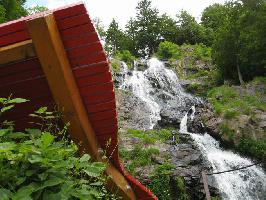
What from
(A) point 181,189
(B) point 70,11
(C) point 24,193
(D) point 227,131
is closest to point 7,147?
(C) point 24,193

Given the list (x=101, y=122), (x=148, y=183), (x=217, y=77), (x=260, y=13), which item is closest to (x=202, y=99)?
(x=217, y=77)

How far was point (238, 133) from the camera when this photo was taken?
65.9 ft

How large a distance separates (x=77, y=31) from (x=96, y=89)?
0.50 m

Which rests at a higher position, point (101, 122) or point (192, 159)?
point (101, 122)

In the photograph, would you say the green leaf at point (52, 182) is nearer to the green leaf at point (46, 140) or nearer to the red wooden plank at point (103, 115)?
the green leaf at point (46, 140)

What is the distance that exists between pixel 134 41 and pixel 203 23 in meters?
9.06

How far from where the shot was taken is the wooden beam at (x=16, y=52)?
102 inches

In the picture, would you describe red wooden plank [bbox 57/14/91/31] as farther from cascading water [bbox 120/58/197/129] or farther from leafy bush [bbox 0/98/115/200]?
cascading water [bbox 120/58/197/129]

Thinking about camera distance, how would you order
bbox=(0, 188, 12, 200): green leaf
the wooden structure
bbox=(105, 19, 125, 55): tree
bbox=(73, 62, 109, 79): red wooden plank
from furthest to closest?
bbox=(105, 19, 125, 55): tree < bbox=(73, 62, 109, 79): red wooden plank < the wooden structure < bbox=(0, 188, 12, 200): green leaf

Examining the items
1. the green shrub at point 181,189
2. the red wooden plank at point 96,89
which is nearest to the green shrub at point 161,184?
the green shrub at point 181,189

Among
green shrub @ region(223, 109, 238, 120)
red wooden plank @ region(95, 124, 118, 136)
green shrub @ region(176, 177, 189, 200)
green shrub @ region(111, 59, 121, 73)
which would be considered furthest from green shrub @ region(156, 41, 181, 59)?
red wooden plank @ region(95, 124, 118, 136)

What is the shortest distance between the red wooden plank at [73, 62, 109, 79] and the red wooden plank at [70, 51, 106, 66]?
0.10 ft

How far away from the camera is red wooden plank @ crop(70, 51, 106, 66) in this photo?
2791 mm

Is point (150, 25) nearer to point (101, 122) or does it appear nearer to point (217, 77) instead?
point (217, 77)
